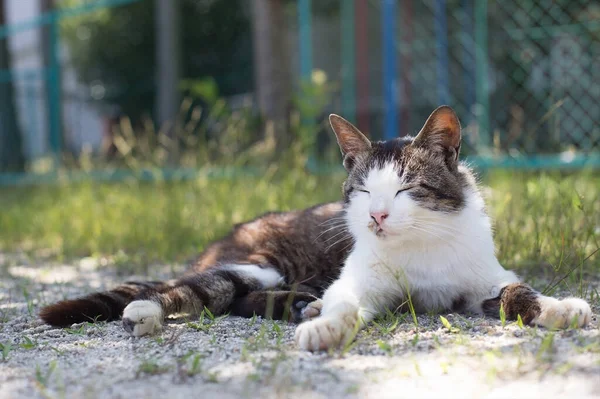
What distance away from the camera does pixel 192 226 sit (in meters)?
4.63

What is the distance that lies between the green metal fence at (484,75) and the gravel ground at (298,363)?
2653 millimetres

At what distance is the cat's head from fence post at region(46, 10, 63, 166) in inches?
298

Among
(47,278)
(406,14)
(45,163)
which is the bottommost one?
(47,278)

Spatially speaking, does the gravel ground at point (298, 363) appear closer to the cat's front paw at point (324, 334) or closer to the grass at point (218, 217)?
the cat's front paw at point (324, 334)

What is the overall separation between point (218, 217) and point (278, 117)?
1.84 metres

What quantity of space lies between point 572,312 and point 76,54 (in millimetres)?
14413

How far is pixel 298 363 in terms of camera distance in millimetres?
1945

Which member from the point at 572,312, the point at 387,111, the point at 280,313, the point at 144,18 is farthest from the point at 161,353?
the point at 144,18

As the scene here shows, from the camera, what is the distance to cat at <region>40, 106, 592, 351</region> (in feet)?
7.59

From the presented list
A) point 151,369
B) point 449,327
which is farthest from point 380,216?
point 151,369

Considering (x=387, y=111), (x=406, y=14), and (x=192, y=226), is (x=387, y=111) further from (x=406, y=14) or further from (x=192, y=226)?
(x=406, y=14)

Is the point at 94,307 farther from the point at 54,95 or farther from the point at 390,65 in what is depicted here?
the point at 54,95

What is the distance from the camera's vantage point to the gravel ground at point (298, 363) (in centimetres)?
174

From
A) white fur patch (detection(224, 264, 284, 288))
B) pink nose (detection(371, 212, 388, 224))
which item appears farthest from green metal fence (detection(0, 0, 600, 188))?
pink nose (detection(371, 212, 388, 224))
